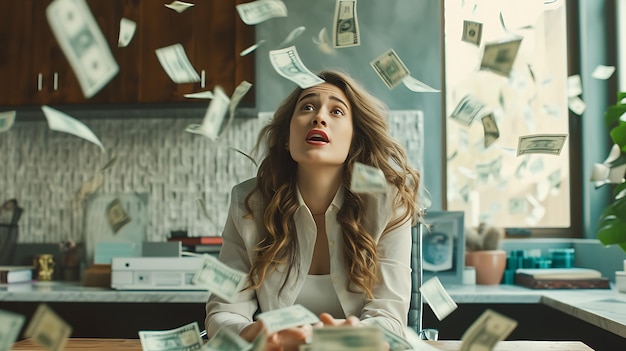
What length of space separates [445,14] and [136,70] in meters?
1.60

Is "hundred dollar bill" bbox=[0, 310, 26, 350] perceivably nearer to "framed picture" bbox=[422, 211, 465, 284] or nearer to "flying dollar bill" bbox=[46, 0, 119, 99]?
"flying dollar bill" bbox=[46, 0, 119, 99]

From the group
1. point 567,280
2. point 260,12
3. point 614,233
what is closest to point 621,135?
point 614,233

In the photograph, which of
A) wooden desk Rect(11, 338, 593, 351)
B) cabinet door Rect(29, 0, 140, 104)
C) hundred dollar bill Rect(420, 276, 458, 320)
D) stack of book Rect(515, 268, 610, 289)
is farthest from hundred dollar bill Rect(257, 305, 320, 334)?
cabinet door Rect(29, 0, 140, 104)

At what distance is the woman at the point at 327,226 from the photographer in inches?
65.0

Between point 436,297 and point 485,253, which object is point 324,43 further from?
point 436,297

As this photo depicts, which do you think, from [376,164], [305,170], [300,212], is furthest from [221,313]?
[376,164]

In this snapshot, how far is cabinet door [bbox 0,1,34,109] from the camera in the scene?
9.64 feet

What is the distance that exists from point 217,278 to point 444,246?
1.68 m

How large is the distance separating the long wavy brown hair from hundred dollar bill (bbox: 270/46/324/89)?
0.13m

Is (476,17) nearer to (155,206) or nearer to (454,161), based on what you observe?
(454,161)

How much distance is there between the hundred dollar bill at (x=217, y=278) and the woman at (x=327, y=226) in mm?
283

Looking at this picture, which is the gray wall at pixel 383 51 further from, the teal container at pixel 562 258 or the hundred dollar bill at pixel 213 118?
the hundred dollar bill at pixel 213 118

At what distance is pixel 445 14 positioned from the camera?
3.22 meters

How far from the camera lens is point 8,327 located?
102 centimetres
